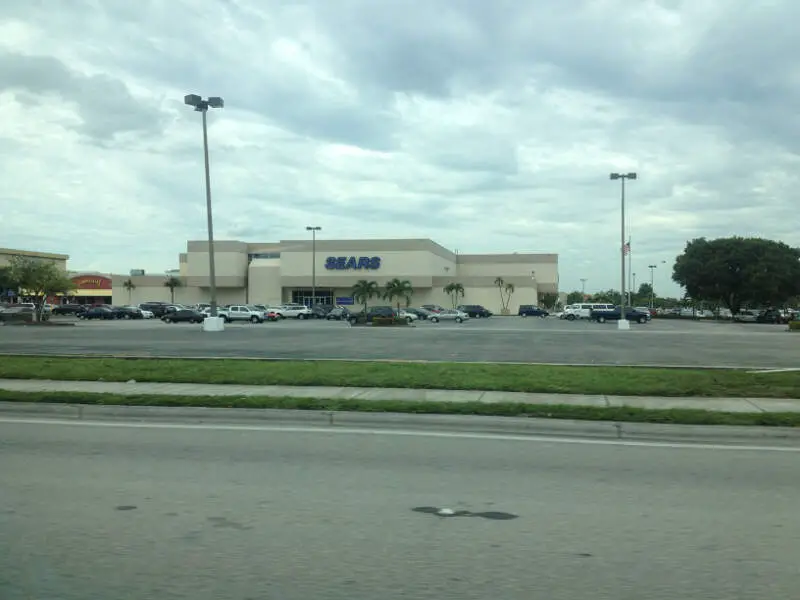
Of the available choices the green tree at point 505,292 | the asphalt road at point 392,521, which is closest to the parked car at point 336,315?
the green tree at point 505,292

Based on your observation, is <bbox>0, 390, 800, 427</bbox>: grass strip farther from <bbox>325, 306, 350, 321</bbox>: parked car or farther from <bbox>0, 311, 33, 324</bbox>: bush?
<bbox>325, 306, 350, 321</bbox>: parked car

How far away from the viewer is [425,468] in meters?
7.84

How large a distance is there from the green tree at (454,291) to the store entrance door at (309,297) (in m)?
16.9

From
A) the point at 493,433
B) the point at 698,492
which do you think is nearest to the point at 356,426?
the point at 493,433

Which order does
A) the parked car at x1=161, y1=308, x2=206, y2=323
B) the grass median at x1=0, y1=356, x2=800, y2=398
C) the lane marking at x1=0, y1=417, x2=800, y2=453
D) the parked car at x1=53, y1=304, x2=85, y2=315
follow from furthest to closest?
the parked car at x1=53, y1=304, x2=85, y2=315 → the parked car at x1=161, y1=308, x2=206, y2=323 → the grass median at x1=0, y1=356, x2=800, y2=398 → the lane marking at x1=0, y1=417, x2=800, y2=453

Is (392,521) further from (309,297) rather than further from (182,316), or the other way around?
(309,297)

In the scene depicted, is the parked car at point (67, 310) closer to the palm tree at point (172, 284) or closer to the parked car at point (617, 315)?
the palm tree at point (172, 284)

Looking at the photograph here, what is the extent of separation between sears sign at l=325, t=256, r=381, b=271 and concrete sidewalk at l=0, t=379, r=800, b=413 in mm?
83512

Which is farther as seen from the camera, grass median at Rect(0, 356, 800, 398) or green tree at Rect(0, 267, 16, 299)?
green tree at Rect(0, 267, 16, 299)

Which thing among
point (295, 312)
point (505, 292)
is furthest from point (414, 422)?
point (505, 292)

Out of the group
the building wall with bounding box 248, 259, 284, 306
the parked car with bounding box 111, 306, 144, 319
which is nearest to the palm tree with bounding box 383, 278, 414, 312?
the building wall with bounding box 248, 259, 284, 306

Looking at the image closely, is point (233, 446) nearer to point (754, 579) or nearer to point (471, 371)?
point (754, 579)

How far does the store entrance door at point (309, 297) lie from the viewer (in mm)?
101938

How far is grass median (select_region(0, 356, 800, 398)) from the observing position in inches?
520
